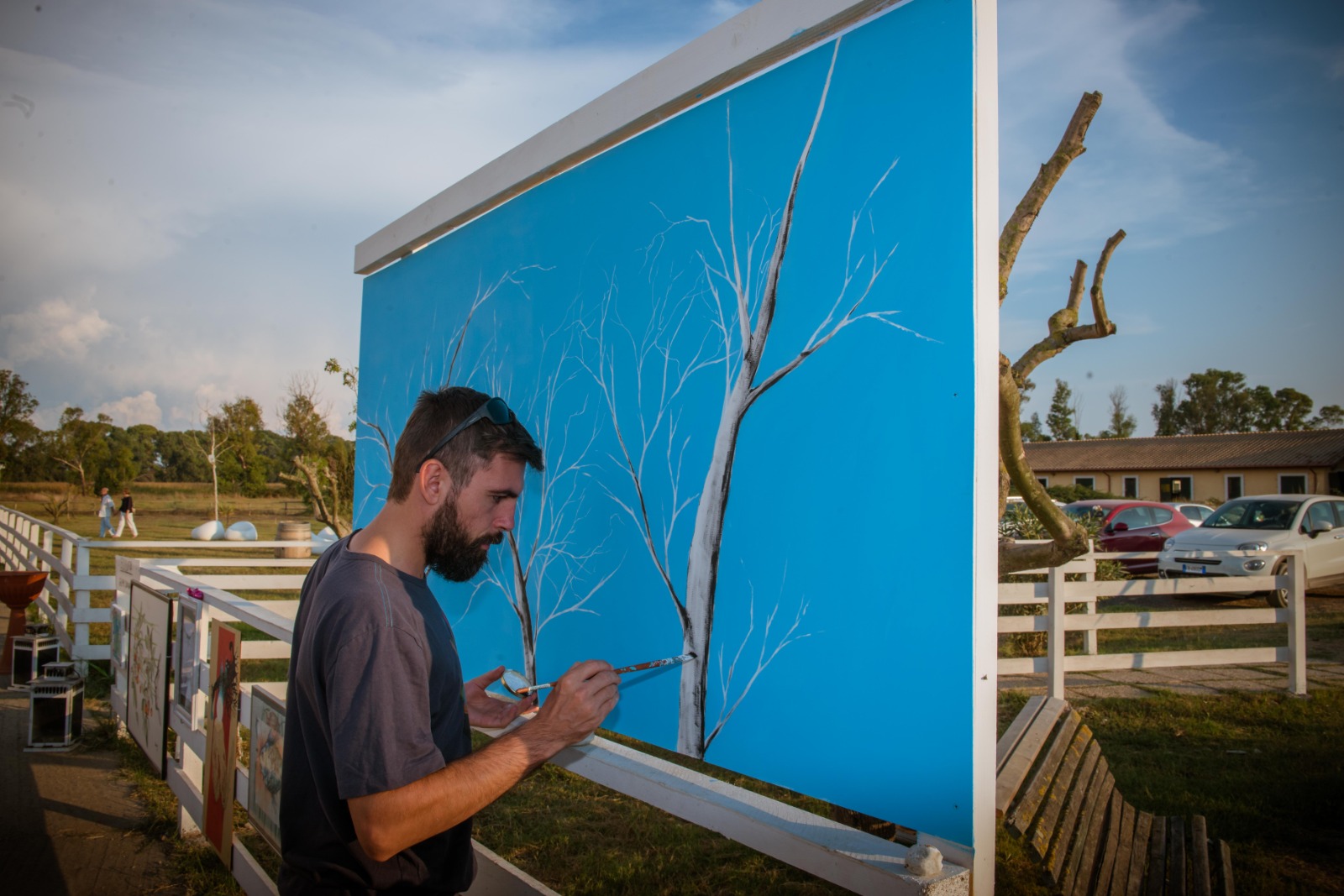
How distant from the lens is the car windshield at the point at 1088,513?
1622cm

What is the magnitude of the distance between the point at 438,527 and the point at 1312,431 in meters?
43.0

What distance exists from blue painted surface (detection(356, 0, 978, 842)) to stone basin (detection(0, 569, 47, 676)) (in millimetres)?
7493

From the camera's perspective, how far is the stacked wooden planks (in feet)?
7.32

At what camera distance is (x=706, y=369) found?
1.85 metres

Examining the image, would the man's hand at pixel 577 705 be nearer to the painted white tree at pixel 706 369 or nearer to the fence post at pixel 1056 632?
the painted white tree at pixel 706 369

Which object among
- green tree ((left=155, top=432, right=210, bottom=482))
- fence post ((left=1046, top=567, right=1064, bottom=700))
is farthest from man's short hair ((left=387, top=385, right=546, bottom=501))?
green tree ((left=155, top=432, right=210, bottom=482))

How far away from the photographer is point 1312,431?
34250mm

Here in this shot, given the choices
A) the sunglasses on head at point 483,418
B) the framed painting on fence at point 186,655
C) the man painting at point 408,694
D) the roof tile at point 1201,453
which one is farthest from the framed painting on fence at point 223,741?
the roof tile at point 1201,453

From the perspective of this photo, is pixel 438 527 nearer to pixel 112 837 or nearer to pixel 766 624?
pixel 766 624

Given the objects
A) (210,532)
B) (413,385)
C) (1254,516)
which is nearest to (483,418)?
(413,385)

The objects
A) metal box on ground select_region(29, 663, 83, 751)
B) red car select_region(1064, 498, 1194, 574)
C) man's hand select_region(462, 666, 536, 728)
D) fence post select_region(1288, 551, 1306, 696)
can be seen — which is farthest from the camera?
red car select_region(1064, 498, 1194, 574)

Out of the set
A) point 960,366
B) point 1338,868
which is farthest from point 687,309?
point 1338,868

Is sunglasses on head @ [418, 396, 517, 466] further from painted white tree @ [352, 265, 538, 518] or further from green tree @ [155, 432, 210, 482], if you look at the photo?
green tree @ [155, 432, 210, 482]

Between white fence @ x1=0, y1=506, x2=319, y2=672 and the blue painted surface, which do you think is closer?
the blue painted surface
